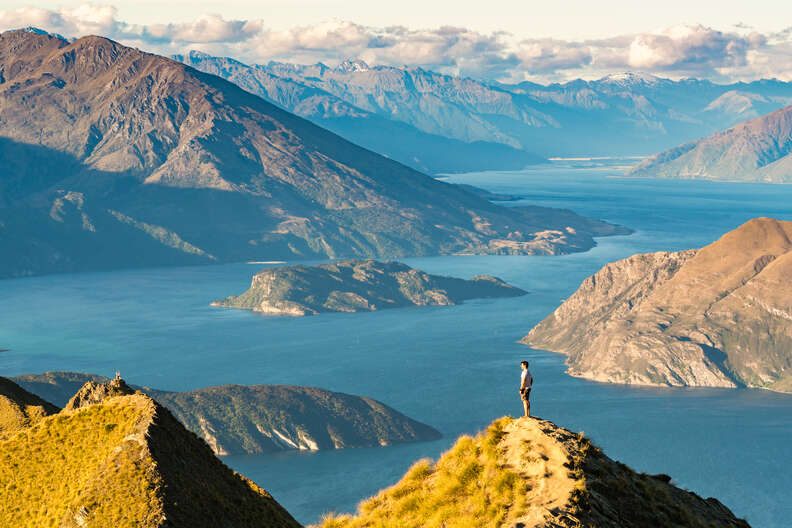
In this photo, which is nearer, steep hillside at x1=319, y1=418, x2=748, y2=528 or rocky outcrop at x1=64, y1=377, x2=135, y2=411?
steep hillside at x1=319, y1=418, x2=748, y2=528

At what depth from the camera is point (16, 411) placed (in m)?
69.1

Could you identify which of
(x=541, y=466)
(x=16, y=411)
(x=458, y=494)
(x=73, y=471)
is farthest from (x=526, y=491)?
(x=16, y=411)

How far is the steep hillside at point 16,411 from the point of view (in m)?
65.9

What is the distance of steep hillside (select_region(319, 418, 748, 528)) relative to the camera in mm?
37969

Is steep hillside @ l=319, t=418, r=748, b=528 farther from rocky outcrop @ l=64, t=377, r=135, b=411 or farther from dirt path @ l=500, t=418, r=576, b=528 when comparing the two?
rocky outcrop @ l=64, t=377, r=135, b=411

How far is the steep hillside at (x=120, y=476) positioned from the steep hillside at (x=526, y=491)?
21.8ft

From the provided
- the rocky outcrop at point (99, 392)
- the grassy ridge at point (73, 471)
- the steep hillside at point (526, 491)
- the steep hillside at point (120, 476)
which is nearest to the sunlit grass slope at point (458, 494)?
the steep hillside at point (526, 491)

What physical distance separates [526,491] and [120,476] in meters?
15.7

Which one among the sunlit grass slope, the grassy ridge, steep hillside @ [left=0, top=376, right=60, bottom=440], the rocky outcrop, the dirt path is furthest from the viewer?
the rocky outcrop

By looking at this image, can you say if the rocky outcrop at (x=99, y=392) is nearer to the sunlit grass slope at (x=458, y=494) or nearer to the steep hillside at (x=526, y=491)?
the sunlit grass slope at (x=458, y=494)

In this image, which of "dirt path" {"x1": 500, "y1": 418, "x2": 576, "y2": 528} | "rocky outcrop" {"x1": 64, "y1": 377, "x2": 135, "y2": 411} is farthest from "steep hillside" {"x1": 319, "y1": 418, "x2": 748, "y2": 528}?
"rocky outcrop" {"x1": 64, "y1": 377, "x2": 135, "y2": 411}

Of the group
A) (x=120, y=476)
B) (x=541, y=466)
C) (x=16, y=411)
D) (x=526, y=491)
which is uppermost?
(x=120, y=476)

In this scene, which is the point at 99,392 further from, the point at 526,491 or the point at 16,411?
the point at 526,491

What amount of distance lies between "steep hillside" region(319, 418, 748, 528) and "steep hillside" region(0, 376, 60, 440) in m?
30.4
